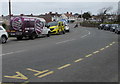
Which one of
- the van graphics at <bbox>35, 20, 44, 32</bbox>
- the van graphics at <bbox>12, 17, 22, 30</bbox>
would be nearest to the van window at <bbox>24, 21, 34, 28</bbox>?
the van graphics at <bbox>12, 17, 22, 30</bbox>

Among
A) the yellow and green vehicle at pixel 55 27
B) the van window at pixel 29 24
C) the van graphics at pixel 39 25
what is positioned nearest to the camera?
the van window at pixel 29 24

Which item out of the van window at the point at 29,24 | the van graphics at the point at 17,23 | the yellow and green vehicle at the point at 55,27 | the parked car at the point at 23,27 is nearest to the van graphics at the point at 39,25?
the parked car at the point at 23,27

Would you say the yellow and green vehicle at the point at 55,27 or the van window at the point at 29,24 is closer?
the van window at the point at 29,24

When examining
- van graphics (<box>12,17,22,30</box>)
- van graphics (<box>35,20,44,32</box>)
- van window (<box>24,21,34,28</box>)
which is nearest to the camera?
van graphics (<box>12,17,22,30</box>)

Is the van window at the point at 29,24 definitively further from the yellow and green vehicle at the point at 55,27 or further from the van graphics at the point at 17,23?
the yellow and green vehicle at the point at 55,27

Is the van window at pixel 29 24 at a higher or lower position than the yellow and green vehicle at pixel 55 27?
higher

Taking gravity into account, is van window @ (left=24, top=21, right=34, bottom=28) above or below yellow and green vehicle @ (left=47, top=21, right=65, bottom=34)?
above

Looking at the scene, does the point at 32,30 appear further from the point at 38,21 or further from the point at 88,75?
the point at 88,75

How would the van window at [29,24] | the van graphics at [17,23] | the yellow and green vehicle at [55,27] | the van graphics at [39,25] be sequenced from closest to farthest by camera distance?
the van graphics at [17,23] < the van window at [29,24] < the van graphics at [39,25] < the yellow and green vehicle at [55,27]

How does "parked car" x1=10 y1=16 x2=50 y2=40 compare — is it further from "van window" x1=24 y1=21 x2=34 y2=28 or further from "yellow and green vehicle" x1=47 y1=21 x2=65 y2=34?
"yellow and green vehicle" x1=47 y1=21 x2=65 y2=34

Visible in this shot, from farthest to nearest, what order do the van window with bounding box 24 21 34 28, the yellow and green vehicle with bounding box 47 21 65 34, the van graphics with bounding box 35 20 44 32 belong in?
the yellow and green vehicle with bounding box 47 21 65 34 < the van graphics with bounding box 35 20 44 32 < the van window with bounding box 24 21 34 28

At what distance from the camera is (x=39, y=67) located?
7.27m

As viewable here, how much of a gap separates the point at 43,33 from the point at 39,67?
16.4 m

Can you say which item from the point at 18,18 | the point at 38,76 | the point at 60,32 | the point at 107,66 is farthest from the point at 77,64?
the point at 60,32
